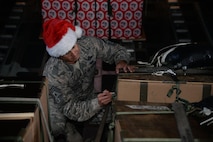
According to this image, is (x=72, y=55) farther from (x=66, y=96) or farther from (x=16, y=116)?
(x=16, y=116)

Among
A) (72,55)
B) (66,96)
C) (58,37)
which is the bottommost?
(66,96)

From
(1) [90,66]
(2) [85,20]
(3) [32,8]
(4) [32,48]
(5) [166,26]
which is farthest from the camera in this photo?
(3) [32,8]

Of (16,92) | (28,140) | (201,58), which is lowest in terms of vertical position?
(28,140)

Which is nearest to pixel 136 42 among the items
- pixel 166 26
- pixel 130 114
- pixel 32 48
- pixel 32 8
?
pixel 166 26

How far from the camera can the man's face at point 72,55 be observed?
3512 mm

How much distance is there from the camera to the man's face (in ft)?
11.5

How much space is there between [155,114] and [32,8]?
16.3 feet

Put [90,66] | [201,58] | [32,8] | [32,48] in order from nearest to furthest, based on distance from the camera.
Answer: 1. [201,58]
2. [90,66]
3. [32,48]
4. [32,8]

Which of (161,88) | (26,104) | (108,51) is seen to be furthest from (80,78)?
(26,104)

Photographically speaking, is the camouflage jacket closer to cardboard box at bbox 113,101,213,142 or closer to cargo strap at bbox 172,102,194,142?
cardboard box at bbox 113,101,213,142

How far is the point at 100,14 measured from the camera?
561 cm

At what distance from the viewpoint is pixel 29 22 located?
673 cm

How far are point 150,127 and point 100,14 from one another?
341 centimetres

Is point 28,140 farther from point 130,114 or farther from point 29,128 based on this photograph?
point 130,114
